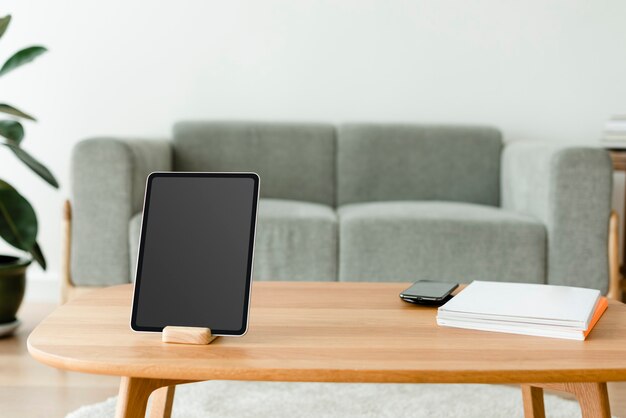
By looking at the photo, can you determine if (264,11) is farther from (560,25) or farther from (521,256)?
(521,256)

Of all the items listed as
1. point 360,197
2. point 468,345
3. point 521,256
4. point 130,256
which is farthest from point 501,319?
point 360,197

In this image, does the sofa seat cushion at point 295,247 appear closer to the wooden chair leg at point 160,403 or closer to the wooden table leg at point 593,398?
the wooden chair leg at point 160,403

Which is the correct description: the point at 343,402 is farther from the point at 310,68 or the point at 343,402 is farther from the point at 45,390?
the point at 310,68

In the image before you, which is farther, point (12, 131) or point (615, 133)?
point (615, 133)

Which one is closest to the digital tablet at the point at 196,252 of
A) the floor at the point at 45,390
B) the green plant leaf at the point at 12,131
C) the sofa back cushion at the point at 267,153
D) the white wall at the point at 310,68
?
the floor at the point at 45,390

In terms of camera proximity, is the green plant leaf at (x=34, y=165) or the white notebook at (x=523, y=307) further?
the green plant leaf at (x=34, y=165)

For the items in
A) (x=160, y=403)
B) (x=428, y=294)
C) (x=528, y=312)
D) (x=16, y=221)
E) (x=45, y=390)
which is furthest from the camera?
(x=16, y=221)

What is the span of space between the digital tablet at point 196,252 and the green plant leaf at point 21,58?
142cm

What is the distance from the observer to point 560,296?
1.03 m

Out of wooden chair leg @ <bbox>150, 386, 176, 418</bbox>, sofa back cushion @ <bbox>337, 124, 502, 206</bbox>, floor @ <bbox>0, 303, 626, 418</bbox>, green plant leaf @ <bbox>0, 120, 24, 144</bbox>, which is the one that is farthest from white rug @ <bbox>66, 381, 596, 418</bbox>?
sofa back cushion @ <bbox>337, 124, 502, 206</bbox>

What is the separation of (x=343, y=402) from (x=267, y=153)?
131 centimetres

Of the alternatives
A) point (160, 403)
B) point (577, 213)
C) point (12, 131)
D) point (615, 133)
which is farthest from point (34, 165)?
point (615, 133)

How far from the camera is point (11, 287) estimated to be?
7.02ft

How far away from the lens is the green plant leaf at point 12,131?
Answer: 2055 mm
